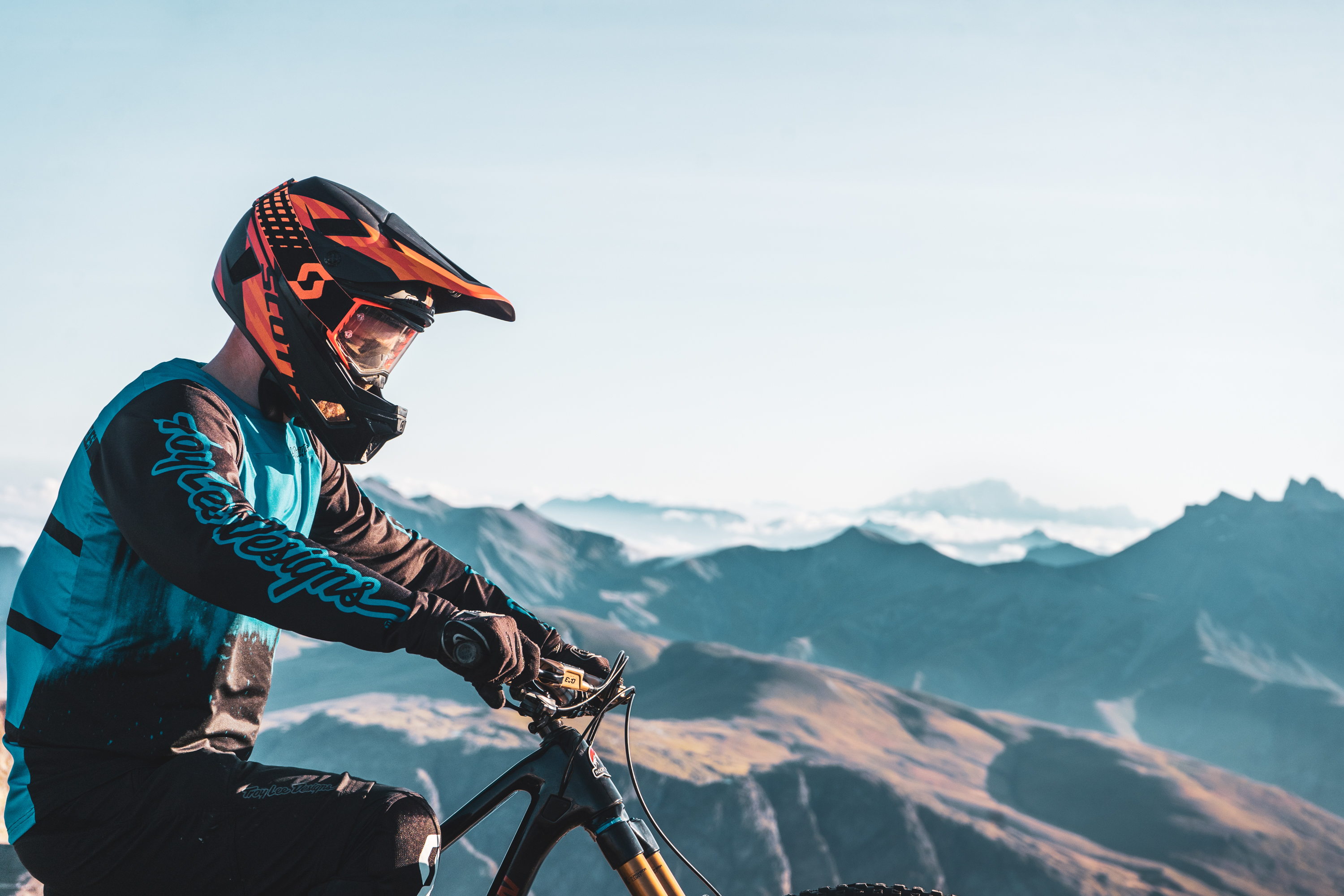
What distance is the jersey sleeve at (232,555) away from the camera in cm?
302

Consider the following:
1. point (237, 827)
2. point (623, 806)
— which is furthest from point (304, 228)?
point (623, 806)

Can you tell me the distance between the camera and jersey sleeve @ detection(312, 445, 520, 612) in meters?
4.48

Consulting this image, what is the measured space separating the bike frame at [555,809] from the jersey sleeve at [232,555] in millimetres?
1183

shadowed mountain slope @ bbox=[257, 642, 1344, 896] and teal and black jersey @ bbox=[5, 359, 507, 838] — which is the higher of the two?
teal and black jersey @ bbox=[5, 359, 507, 838]

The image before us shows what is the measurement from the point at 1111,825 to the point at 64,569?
14798 cm

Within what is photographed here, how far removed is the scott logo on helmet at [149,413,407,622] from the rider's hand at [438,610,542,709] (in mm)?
173

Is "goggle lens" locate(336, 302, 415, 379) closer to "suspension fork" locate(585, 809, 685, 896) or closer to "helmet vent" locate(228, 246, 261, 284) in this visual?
"helmet vent" locate(228, 246, 261, 284)

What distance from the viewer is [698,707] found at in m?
160

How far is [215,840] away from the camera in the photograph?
3229mm

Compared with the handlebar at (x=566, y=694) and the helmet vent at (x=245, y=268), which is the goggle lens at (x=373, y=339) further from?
the handlebar at (x=566, y=694)

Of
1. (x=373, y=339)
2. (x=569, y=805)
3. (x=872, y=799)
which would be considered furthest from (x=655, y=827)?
(x=872, y=799)

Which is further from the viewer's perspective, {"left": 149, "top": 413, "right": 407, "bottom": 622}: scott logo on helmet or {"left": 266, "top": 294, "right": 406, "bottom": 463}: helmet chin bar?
{"left": 266, "top": 294, "right": 406, "bottom": 463}: helmet chin bar

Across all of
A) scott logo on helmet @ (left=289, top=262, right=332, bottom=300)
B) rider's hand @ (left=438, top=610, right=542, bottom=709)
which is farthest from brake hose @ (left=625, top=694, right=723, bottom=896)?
scott logo on helmet @ (left=289, top=262, right=332, bottom=300)

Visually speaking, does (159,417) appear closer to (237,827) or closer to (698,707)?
(237,827)
